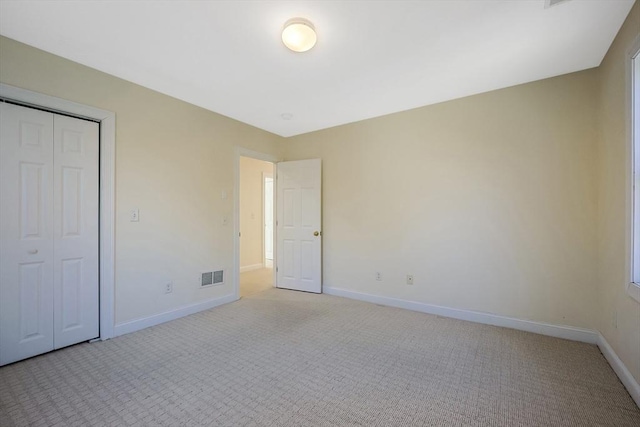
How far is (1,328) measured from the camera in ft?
7.07

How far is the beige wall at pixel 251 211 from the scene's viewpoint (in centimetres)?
587

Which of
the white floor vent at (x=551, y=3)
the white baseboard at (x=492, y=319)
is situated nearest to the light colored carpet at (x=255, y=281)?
the white baseboard at (x=492, y=319)

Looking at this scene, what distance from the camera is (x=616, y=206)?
7.04 ft

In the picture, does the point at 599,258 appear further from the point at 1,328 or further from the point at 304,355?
the point at 1,328

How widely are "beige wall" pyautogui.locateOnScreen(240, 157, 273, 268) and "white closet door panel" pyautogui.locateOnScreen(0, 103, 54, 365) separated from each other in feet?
11.5

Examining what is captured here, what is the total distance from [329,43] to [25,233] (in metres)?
2.98

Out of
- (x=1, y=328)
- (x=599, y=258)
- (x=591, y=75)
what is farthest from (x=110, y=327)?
(x=591, y=75)

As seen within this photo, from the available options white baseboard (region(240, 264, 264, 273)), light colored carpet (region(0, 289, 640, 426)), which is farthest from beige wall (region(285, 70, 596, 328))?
white baseboard (region(240, 264, 264, 273))

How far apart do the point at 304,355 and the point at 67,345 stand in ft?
7.18

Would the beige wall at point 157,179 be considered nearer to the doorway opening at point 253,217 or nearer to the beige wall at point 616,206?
the doorway opening at point 253,217

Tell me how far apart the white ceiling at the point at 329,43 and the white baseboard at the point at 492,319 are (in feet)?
8.33

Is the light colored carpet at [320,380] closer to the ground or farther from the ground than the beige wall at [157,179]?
closer to the ground

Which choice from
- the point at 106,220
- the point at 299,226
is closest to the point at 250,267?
the point at 299,226

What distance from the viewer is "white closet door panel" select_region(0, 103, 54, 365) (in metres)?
2.17
